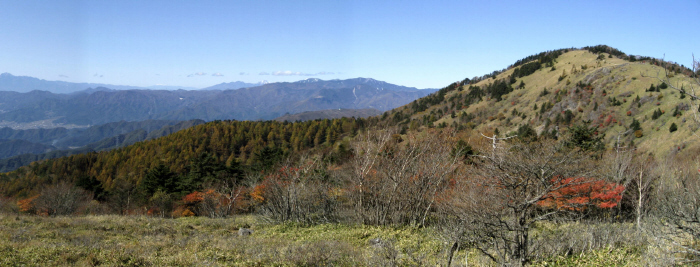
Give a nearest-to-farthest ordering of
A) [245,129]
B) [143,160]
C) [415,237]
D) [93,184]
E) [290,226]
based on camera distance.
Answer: [415,237] → [290,226] → [93,184] → [143,160] → [245,129]

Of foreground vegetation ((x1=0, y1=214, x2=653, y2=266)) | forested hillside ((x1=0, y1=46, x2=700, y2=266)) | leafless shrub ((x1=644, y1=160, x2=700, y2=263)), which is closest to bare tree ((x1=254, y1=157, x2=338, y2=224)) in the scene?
forested hillside ((x1=0, y1=46, x2=700, y2=266))

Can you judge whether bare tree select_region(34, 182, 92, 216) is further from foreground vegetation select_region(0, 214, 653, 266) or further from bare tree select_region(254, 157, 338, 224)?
bare tree select_region(254, 157, 338, 224)

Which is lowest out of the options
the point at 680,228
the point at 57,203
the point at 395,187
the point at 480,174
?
the point at 57,203

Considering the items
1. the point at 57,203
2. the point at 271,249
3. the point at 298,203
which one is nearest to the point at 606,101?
the point at 298,203

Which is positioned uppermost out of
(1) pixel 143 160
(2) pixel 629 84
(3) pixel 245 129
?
(2) pixel 629 84

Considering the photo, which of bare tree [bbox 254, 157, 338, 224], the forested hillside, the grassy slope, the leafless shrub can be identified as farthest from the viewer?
the grassy slope

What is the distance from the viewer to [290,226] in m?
18.1

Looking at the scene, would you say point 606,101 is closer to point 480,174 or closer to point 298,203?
point 298,203

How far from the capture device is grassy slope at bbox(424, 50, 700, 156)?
45062mm

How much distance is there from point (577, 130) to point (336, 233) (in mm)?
28496

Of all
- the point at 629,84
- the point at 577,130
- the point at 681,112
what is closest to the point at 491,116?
the point at 629,84

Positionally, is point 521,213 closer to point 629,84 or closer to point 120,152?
point 629,84

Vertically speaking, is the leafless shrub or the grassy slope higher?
the grassy slope

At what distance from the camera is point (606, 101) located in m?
63.1
